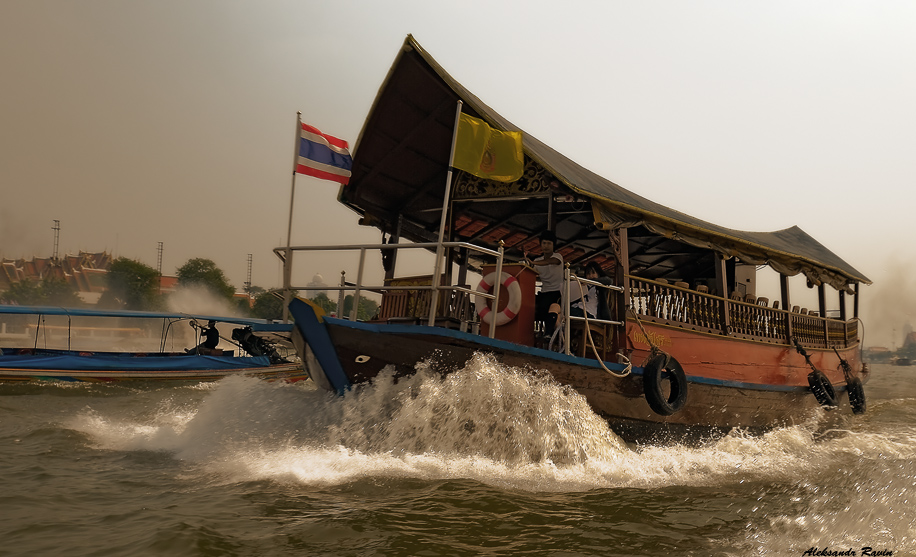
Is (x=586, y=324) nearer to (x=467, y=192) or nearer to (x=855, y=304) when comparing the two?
(x=467, y=192)

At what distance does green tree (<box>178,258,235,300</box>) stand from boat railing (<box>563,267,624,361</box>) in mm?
70567

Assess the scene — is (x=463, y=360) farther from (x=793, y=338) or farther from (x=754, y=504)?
(x=793, y=338)

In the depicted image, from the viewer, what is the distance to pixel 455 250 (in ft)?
31.9

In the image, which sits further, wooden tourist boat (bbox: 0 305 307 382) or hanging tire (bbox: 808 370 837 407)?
wooden tourist boat (bbox: 0 305 307 382)

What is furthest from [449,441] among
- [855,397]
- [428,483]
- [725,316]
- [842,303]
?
[842,303]

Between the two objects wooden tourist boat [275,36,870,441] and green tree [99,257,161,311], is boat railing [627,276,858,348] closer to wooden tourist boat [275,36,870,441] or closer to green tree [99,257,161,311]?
wooden tourist boat [275,36,870,441]

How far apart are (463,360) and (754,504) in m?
2.76

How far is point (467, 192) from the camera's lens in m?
8.82

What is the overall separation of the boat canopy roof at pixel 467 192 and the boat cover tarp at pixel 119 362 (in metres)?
9.75

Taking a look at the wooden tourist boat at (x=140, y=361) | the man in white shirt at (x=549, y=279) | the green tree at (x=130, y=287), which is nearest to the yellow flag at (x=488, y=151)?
the man in white shirt at (x=549, y=279)

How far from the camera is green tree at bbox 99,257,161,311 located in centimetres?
6412

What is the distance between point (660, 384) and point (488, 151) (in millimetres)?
3501

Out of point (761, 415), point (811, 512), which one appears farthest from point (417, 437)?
point (761, 415)
